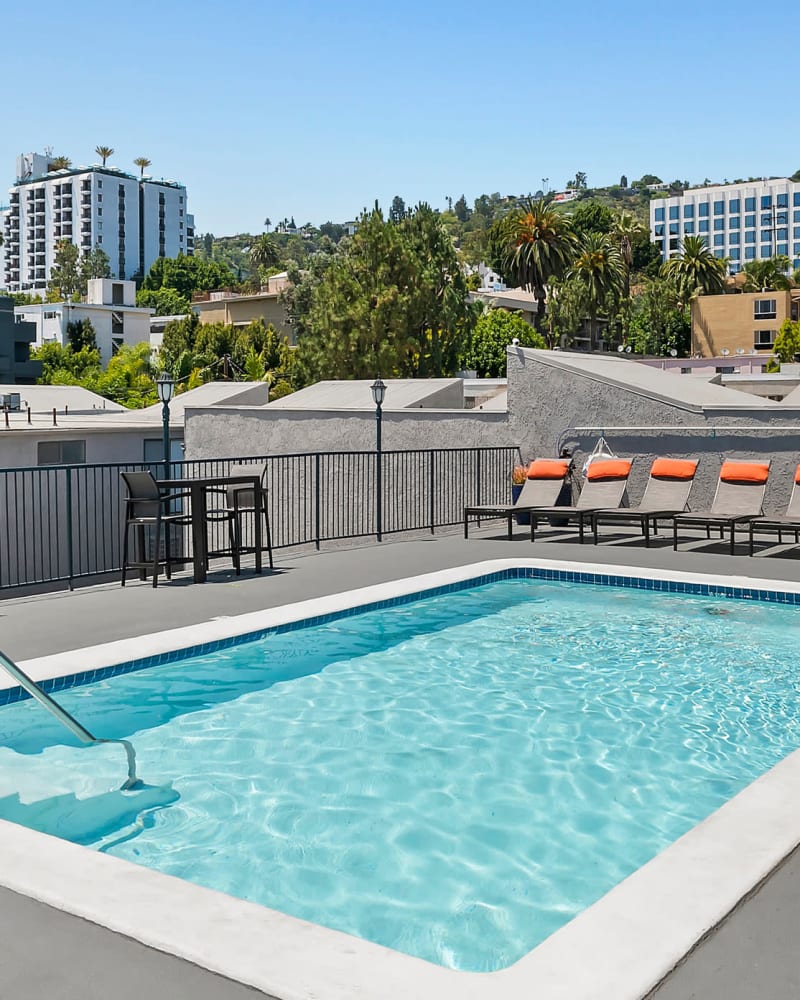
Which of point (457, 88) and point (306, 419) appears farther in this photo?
point (457, 88)

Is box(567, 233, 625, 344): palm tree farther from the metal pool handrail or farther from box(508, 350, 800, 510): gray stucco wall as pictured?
the metal pool handrail

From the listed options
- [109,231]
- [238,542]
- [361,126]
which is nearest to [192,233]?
[109,231]

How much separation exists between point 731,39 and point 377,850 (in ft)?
64.2

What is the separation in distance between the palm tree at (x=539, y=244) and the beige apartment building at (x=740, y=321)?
21.5 m

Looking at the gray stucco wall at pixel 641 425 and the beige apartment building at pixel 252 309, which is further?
the beige apartment building at pixel 252 309

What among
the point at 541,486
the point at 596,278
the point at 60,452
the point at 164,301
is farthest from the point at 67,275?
the point at 541,486

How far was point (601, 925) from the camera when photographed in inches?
115

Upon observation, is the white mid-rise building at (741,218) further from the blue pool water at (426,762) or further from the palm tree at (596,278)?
the blue pool water at (426,762)

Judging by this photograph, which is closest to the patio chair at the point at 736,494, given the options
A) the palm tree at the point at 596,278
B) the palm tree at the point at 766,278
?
the palm tree at the point at 596,278

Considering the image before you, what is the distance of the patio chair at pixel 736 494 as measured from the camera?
1110cm

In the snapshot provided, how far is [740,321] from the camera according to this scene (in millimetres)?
77125

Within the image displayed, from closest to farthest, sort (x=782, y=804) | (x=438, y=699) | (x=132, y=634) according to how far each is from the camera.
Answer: (x=782, y=804) → (x=438, y=699) → (x=132, y=634)

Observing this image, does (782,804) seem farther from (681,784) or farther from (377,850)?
(377,850)

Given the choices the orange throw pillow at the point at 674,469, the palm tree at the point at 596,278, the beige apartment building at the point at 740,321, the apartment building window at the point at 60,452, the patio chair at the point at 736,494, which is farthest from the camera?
the beige apartment building at the point at 740,321
